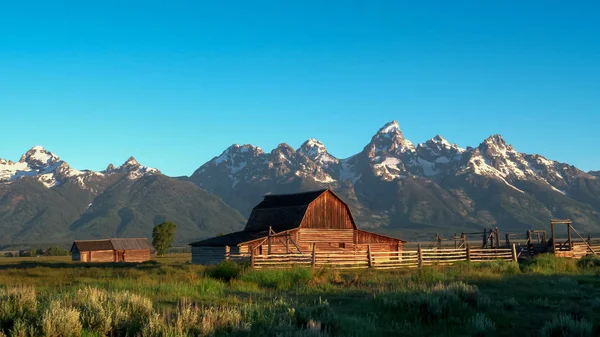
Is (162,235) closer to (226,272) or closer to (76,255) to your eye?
(76,255)

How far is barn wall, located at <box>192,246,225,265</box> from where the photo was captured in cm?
5000

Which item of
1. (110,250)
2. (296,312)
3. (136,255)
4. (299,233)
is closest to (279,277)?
(296,312)

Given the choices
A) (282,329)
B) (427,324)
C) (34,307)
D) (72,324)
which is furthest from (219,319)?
(427,324)

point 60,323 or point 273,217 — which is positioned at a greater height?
point 273,217

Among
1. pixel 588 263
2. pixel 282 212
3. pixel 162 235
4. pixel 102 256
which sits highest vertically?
pixel 282 212

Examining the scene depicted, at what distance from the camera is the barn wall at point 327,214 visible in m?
53.0

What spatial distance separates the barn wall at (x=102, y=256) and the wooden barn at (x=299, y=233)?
3445 cm

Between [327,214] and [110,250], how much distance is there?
4235 centimetres

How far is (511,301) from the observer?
17266 mm

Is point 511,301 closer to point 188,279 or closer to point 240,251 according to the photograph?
point 188,279

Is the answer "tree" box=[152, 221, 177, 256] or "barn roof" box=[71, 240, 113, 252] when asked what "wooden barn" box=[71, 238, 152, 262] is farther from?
"tree" box=[152, 221, 177, 256]

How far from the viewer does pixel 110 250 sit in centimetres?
8475

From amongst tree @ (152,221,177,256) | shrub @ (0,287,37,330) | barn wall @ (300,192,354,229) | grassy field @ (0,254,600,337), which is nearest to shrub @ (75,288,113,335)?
grassy field @ (0,254,600,337)

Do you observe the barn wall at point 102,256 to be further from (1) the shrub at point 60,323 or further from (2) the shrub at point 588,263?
(1) the shrub at point 60,323
